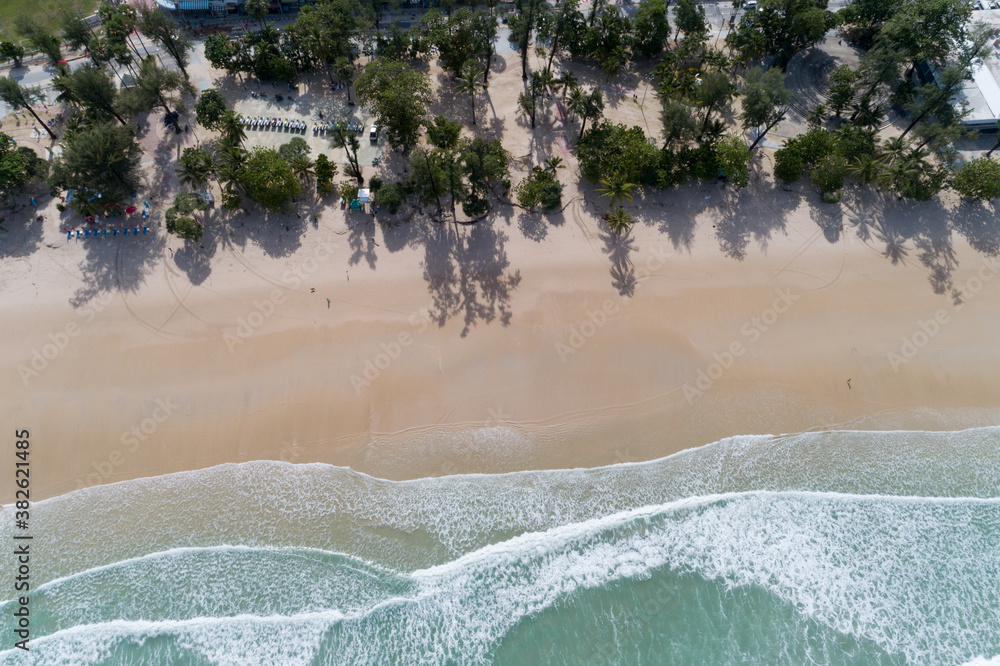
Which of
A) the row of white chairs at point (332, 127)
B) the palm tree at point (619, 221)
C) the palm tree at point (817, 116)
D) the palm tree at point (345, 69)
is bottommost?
the palm tree at point (619, 221)

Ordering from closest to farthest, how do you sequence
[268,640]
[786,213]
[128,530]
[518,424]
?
[268,640], [128,530], [518,424], [786,213]

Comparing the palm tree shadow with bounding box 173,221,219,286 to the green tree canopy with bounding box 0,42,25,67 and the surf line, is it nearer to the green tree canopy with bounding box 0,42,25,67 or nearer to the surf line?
the surf line

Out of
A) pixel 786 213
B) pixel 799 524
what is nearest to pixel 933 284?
pixel 786 213

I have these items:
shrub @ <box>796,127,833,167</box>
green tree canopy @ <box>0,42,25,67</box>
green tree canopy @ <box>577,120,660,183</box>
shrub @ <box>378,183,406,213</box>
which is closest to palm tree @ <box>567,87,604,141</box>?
green tree canopy @ <box>577,120,660,183</box>

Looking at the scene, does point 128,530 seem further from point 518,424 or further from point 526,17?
point 526,17

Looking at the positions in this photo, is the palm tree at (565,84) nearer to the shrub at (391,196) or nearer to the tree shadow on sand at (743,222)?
the tree shadow on sand at (743,222)

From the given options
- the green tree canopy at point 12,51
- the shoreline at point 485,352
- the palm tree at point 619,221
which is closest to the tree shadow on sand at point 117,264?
the shoreline at point 485,352
